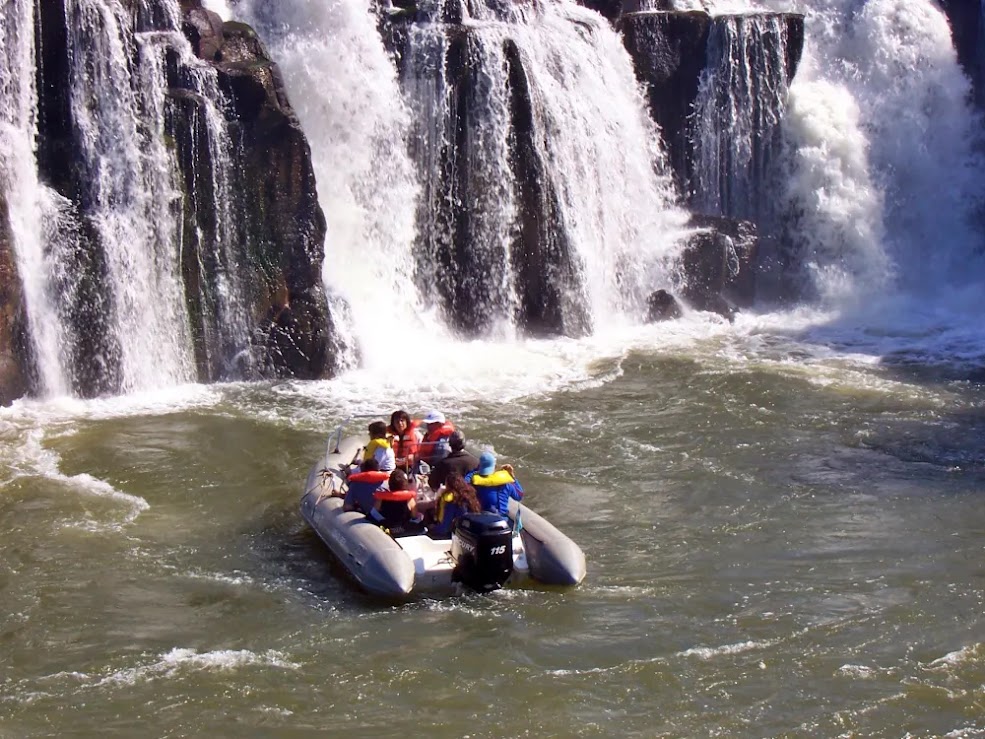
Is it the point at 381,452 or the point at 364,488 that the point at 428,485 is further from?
the point at 364,488

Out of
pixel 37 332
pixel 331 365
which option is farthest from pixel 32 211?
pixel 331 365

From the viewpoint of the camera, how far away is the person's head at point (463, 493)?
913 cm

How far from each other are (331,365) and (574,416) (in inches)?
133

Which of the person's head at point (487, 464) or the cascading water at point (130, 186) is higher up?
the cascading water at point (130, 186)

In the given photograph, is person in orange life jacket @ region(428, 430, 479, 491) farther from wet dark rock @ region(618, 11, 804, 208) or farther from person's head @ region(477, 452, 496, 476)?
wet dark rock @ region(618, 11, 804, 208)

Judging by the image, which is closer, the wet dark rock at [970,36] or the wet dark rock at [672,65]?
the wet dark rock at [672,65]

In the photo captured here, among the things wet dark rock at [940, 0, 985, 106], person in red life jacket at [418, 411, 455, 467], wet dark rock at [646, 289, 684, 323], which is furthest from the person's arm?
wet dark rock at [940, 0, 985, 106]

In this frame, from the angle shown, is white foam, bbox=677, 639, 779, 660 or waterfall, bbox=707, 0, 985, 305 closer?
white foam, bbox=677, 639, 779, 660

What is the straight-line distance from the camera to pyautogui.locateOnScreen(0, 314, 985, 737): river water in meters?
7.53

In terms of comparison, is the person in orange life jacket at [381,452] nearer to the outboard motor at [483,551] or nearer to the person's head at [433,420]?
the person's head at [433,420]

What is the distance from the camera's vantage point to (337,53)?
17.3 m

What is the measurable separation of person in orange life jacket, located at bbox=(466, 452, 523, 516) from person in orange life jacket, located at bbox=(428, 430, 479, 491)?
444 millimetres

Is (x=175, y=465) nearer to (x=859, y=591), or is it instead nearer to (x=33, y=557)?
(x=33, y=557)

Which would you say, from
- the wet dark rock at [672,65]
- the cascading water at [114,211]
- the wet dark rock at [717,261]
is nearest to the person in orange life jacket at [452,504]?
the cascading water at [114,211]
